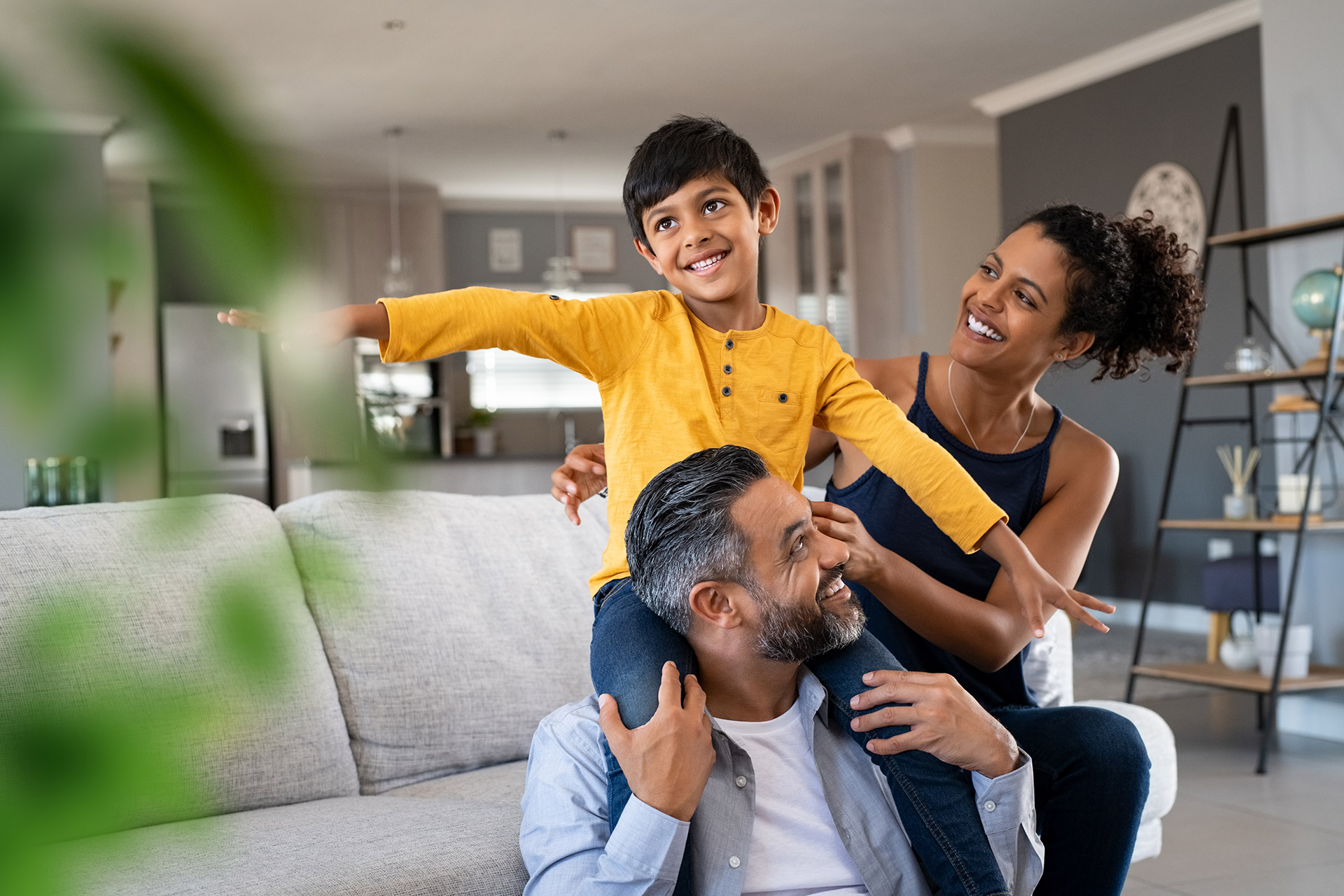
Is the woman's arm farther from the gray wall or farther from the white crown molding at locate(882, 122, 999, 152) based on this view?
the white crown molding at locate(882, 122, 999, 152)

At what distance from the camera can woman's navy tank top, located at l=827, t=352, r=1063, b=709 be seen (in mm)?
2006

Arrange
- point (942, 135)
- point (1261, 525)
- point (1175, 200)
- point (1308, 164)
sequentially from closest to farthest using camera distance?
point (1261, 525)
point (1308, 164)
point (1175, 200)
point (942, 135)

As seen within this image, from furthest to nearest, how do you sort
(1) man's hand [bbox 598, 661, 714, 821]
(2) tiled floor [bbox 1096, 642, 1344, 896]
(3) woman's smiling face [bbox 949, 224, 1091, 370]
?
(2) tiled floor [bbox 1096, 642, 1344, 896], (3) woman's smiling face [bbox 949, 224, 1091, 370], (1) man's hand [bbox 598, 661, 714, 821]

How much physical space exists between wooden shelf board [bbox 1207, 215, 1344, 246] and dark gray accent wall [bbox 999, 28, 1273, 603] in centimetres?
140

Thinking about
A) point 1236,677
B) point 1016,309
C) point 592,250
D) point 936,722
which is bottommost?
point 1236,677

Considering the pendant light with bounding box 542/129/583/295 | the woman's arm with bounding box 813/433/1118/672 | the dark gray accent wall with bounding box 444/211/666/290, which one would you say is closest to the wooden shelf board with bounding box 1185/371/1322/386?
the woman's arm with bounding box 813/433/1118/672

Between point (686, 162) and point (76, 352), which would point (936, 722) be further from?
point (76, 352)

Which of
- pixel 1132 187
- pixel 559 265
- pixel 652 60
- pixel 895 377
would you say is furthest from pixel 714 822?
pixel 559 265

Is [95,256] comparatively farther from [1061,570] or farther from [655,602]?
[1061,570]

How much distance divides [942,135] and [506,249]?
3794 mm

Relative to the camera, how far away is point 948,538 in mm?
2039

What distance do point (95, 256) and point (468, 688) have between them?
2091 millimetres

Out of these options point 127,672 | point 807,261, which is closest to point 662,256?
point 127,672

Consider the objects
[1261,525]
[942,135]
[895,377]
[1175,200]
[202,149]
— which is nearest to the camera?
[202,149]
